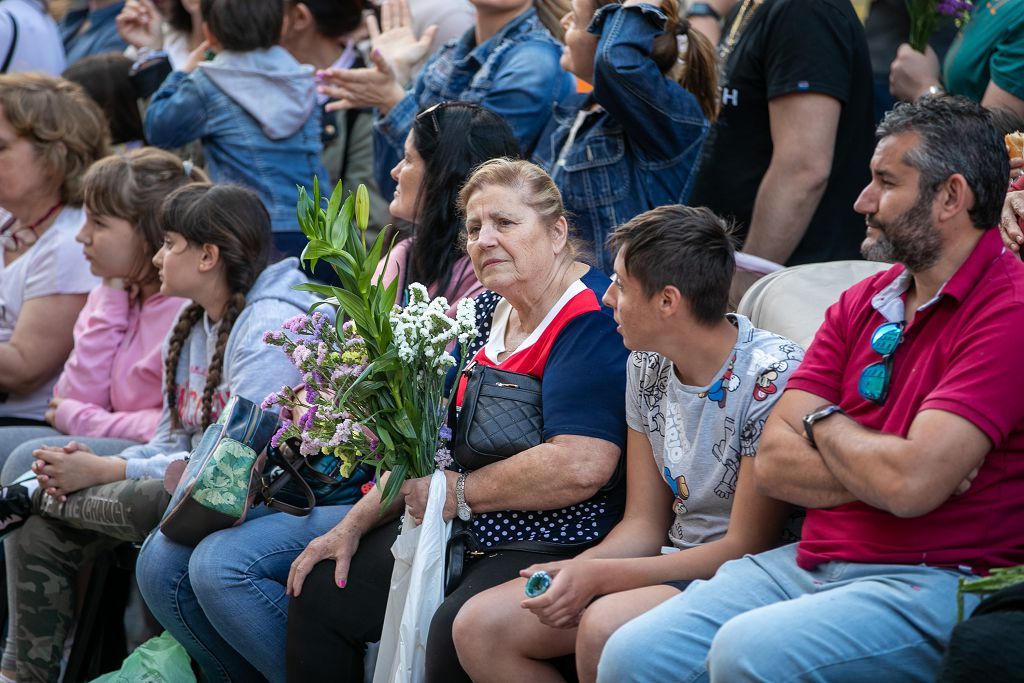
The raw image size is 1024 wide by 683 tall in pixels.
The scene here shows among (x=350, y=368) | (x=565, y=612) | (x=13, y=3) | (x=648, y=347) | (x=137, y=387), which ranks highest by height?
(x=648, y=347)

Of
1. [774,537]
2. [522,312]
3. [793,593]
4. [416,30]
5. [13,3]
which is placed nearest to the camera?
[793,593]

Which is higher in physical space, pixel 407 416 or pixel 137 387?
pixel 407 416

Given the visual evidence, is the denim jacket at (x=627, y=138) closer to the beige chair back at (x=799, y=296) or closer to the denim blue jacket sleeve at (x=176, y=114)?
the beige chair back at (x=799, y=296)

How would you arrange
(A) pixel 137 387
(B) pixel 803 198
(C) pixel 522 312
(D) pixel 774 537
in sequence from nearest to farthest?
(D) pixel 774 537 < (C) pixel 522 312 < (B) pixel 803 198 < (A) pixel 137 387

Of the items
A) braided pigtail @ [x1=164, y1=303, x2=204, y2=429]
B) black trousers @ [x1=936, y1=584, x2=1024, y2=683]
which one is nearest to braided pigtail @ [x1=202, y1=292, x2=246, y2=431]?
braided pigtail @ [x1=164, y1=303, x2=204, y2=429]

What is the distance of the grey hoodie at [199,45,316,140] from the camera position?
213 inches

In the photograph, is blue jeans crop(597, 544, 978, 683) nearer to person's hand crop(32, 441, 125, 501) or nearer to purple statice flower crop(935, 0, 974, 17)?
person's hand crop(32, 441, 125, 501)

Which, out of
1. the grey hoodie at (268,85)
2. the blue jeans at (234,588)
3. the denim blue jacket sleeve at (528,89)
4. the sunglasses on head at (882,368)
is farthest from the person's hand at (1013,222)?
the grey hoodie at (268,85)

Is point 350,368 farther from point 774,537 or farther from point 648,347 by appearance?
point 774,537

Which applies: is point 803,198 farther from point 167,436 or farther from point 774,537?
point 167,436

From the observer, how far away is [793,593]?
2650mm

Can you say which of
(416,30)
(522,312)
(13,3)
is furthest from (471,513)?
(13,3)

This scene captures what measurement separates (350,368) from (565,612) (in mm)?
818

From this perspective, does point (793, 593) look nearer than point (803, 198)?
Yes
